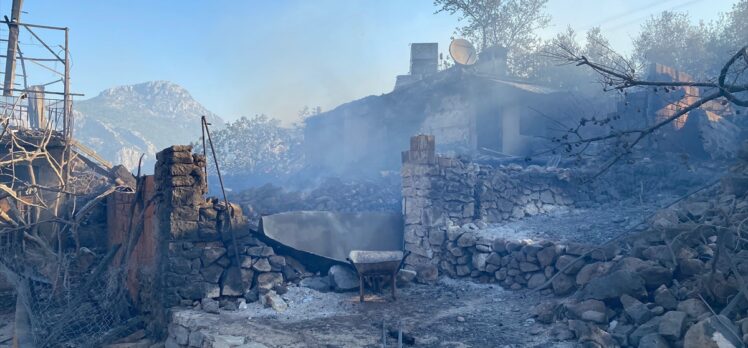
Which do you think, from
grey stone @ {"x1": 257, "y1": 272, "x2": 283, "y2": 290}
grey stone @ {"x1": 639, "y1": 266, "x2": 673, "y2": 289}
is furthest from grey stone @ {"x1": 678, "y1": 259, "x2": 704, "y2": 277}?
grey stone @ {"x1": 257, "y1": 272, "x2": 283, "y2": 290}

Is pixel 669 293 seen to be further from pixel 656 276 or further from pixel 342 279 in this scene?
pixel 342 279

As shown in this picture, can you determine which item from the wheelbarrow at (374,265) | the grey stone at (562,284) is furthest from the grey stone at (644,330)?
the wheelbarrow at (374,265)

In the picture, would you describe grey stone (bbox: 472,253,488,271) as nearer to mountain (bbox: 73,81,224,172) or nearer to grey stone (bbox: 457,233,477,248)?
grey stone (bbox: 457,233,477,248)

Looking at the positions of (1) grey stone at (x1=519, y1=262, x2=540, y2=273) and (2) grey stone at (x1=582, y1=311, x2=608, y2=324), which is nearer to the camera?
(2) grey stone at (x1=582, y1=311, x2=608, y2=324)

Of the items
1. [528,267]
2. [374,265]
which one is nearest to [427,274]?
[374,265]

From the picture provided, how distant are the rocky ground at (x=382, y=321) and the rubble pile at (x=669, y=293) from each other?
1.51 feet

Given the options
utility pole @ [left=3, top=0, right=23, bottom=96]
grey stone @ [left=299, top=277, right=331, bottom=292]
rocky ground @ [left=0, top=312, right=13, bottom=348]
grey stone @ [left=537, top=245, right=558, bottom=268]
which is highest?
utility pole @ [left=3, top=0, right=23, bottom=96]

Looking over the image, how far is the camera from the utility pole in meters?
15.2

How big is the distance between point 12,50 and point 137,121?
174 ft

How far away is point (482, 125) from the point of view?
65.2 feet

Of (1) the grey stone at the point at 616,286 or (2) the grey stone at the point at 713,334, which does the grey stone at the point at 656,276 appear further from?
(2) the grey stone at the point at 713,334

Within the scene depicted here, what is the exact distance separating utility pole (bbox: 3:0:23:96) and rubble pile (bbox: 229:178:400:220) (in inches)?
312

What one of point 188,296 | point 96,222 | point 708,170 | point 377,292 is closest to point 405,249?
point 377,292

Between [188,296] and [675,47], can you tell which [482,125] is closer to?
[675,47]
